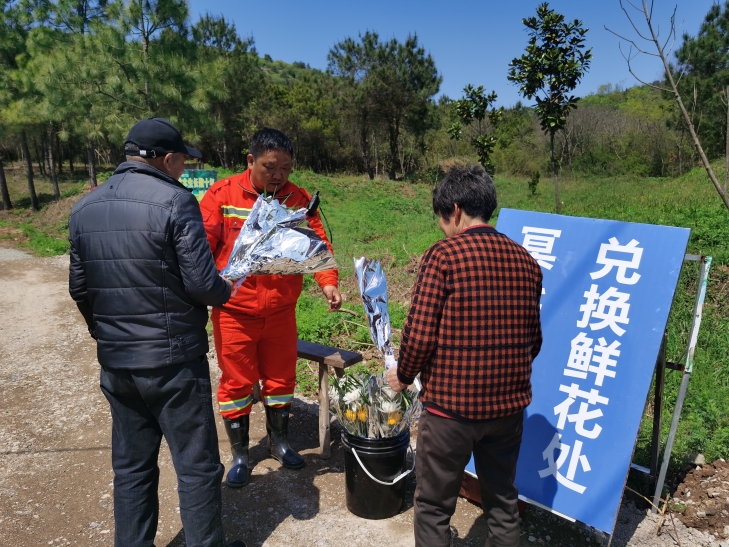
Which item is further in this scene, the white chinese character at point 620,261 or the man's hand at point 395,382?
the white chinese character at point 620,261

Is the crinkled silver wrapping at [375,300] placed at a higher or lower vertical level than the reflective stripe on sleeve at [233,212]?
lower

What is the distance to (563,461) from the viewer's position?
2.50 metres

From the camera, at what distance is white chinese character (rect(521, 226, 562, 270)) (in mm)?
2820

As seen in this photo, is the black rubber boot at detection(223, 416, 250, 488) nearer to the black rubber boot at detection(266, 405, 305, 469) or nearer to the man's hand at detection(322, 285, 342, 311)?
the black rubber boot at detection(266, 405, 305, 469)

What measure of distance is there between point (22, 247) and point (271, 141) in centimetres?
1148

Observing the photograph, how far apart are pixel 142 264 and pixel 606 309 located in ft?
7.18

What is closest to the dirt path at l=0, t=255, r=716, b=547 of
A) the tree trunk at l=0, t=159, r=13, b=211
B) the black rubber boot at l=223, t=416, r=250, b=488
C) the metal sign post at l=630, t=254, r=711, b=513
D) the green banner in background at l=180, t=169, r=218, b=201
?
the black rubber boot at l=223, t=416, r=250, b=488

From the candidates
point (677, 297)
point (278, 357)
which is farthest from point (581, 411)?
point (677, 297)

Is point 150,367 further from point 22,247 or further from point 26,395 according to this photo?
point 22,247

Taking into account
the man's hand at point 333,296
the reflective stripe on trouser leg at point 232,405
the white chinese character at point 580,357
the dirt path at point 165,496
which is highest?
the man's hand at point 333,296

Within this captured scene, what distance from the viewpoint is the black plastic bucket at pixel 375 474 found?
8.23 feet

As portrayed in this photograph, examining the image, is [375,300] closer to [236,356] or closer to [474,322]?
[474,322]

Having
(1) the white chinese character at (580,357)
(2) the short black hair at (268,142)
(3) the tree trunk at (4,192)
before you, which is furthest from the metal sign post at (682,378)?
(3) the tree trunk at (4,192)

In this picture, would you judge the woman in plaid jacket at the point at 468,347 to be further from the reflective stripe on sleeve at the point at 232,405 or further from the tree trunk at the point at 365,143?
the tree trunk at the point at 365,143
